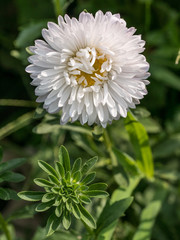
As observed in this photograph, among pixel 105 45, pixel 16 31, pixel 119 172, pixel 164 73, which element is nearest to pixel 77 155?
pixel 119 172

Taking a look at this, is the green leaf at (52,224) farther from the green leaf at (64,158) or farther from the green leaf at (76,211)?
the green leaf at (64,158)

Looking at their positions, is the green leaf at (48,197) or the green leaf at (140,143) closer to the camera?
the green leaf at (48,197)

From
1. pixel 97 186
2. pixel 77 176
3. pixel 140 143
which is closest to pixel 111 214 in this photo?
pixel 97 186

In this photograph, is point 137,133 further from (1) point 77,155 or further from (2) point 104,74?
(1) point 77,155

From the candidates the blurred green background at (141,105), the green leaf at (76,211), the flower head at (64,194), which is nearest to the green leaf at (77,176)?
the flower head at (64,194)

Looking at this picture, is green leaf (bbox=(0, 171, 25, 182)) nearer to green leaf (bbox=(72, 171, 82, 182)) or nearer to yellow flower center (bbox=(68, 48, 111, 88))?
green leaf (bbox=(72, 171, 82, 182))

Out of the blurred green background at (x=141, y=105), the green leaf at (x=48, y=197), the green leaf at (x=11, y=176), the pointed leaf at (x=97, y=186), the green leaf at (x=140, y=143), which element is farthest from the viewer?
the blurred green background at (x=141, y=105)
